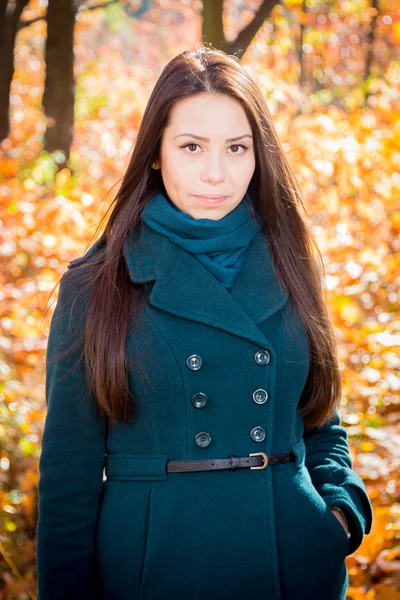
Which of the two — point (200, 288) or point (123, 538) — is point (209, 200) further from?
point (123, 538)

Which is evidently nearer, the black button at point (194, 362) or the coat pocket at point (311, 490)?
the black button at point (194, 362)

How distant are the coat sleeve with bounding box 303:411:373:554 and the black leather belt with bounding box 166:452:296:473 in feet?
0.87

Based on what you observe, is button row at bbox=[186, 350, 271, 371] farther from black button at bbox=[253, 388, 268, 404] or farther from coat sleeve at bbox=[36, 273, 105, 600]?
coat sleeve at bbox=[36, 273, 105, 600]

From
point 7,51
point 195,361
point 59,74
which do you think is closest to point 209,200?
point 195,361

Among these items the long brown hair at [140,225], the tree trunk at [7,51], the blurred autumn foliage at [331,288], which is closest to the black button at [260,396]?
the long brown hair at [140,225]

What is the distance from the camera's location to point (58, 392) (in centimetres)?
214

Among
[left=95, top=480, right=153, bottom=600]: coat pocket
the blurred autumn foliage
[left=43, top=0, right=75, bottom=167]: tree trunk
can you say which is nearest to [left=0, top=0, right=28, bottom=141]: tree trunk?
[left=43, top=0, right=75, bottom=167]: tree trunk

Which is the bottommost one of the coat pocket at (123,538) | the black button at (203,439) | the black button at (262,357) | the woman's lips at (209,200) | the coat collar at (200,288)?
the coat pocket at (123,538)

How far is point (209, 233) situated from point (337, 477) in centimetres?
78

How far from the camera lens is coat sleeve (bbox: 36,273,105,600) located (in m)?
2.13

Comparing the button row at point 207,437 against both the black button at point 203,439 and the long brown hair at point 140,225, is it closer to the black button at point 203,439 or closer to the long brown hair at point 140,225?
the black button at point 203,439

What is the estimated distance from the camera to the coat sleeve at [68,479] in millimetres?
2129

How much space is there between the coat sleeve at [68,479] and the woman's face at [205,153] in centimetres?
45

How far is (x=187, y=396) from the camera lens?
6.98ft
